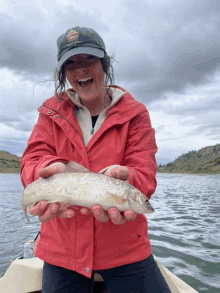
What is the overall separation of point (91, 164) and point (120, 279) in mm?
1340

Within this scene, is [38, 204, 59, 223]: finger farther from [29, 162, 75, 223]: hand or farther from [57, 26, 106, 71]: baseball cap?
[57, 26, 106, 71]: baseball cap

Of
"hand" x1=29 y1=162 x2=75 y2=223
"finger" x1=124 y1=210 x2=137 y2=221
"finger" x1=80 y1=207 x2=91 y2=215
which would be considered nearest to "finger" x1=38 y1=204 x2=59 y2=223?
"hand" x1=29 y1=162 x2=75 y2=223

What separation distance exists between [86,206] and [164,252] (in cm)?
546

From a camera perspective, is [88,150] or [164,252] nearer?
[88,150]

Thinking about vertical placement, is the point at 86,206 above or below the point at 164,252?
above

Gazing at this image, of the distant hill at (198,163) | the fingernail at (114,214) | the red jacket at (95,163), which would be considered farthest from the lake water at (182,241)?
the distant hill at (198,163)

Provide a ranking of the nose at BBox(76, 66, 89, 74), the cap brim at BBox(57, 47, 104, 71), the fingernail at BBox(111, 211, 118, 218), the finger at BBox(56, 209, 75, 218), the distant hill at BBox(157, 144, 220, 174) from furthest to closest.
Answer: the distant hill at BBox(157, 144, 220, 174), the nose at BBox(76, 66, 89, 74), the cap brim at BBox(57, 47, 104, 71), the finger at BBox(56, 209, 75, 218), the fingernail at BBox(111, 211, 118, 218)

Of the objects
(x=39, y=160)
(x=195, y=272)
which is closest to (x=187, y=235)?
(x=195, y=272)

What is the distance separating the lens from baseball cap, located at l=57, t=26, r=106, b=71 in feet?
9.57

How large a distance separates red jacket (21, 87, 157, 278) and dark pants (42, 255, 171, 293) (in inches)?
3.9

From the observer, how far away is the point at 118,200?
99.5 inches

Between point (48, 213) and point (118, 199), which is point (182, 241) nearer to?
point (118, 199)

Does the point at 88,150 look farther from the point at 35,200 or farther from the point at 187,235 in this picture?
the point at 187,235

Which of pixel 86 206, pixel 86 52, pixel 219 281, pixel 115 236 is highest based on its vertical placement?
pixel 86 52
